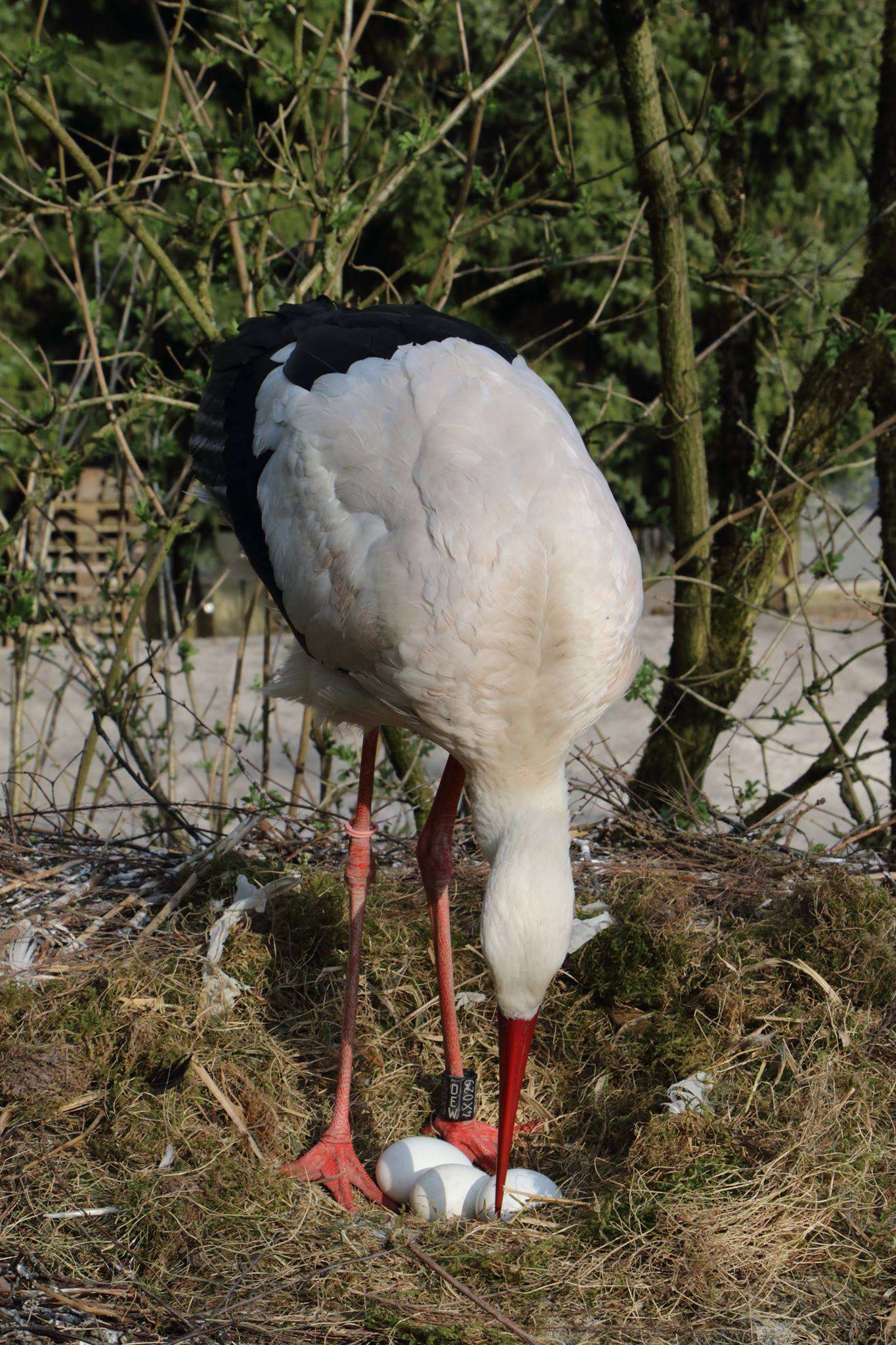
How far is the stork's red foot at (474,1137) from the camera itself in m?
3.26

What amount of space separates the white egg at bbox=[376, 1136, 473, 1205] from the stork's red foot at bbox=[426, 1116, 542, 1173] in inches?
6.3

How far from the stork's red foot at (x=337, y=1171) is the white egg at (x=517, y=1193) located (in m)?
0.34

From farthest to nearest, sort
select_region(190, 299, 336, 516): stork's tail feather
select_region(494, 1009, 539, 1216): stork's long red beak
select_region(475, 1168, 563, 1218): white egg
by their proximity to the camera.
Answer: select_region(190, 299, 336, 516): stork's tail feather
select_region(475, 1168, 563, 1218): white egg
select_region(494, 1009, 539, 1216): stork's long red beak

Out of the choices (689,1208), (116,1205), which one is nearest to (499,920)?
(689,1208)

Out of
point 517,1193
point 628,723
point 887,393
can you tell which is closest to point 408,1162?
point 517,1193

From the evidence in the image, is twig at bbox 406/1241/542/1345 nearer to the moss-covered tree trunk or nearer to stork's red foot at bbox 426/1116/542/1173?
stork's red foot at bbox 426/1116/542/1173

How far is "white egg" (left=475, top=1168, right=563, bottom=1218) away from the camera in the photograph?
282 centimetres

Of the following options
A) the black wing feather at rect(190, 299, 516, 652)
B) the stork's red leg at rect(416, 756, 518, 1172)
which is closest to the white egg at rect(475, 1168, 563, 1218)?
the stork's red leg at rect(416, 756, 518, 1172)

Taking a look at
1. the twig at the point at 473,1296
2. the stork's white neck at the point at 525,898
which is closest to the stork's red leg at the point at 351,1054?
the twig at the point at 473,1296

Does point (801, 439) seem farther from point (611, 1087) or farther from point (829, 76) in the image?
point (829, 76)

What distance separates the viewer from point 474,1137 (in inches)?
130

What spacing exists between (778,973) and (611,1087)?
0.54 metres

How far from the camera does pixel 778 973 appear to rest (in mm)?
3398

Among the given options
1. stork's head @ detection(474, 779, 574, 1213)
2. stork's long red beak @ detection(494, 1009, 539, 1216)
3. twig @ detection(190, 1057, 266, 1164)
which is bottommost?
twig @ detection(190, 1057, 266, 1164)
